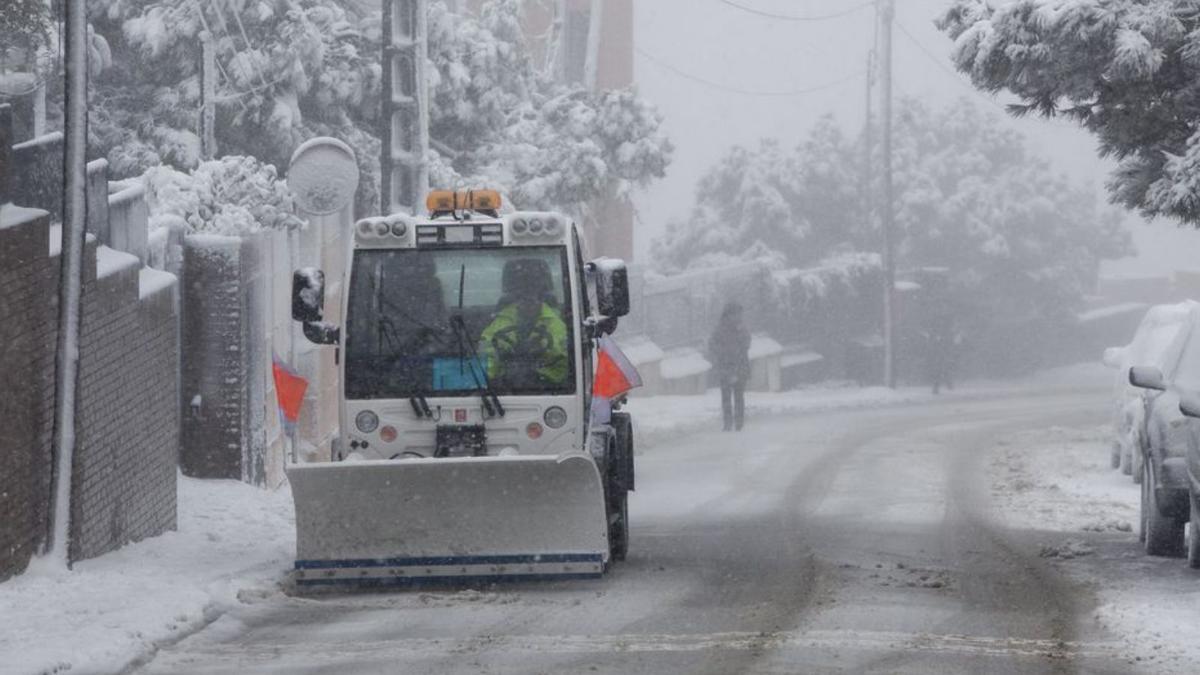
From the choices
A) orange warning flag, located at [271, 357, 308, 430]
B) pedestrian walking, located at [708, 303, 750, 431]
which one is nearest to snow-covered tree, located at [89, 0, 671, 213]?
pedestrian walking, located at [708, 303, 750, 431]

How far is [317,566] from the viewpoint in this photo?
12.6m

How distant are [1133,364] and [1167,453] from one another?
28.7ft

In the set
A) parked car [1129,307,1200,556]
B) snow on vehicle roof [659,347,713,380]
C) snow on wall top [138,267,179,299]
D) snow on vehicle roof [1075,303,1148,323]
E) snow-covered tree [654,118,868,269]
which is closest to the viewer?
parked car [1129,307,1200,556]

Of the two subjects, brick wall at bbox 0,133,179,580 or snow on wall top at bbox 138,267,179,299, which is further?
snow on wall top at bbox 138,267,179,299

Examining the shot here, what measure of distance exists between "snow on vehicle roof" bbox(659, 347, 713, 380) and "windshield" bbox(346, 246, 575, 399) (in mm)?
27782

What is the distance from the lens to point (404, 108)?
2236 cm

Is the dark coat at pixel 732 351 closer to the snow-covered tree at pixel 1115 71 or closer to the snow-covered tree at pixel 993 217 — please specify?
the snow-covered tree at pixel 1115 71

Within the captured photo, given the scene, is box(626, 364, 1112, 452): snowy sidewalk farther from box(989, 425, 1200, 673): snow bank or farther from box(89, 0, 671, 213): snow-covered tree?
box(989, 425, 1200, 673): snow bank

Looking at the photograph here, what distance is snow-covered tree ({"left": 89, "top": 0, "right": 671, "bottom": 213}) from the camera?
2633cm

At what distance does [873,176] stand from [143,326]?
41866mm

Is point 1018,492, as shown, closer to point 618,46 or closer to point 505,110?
point 505,110

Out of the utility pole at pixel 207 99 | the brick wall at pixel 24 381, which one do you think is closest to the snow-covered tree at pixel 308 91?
the utility pole at pixel 207 99

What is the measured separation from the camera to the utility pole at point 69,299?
39.9 ft

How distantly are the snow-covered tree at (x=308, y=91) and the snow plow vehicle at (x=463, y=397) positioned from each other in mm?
12601
